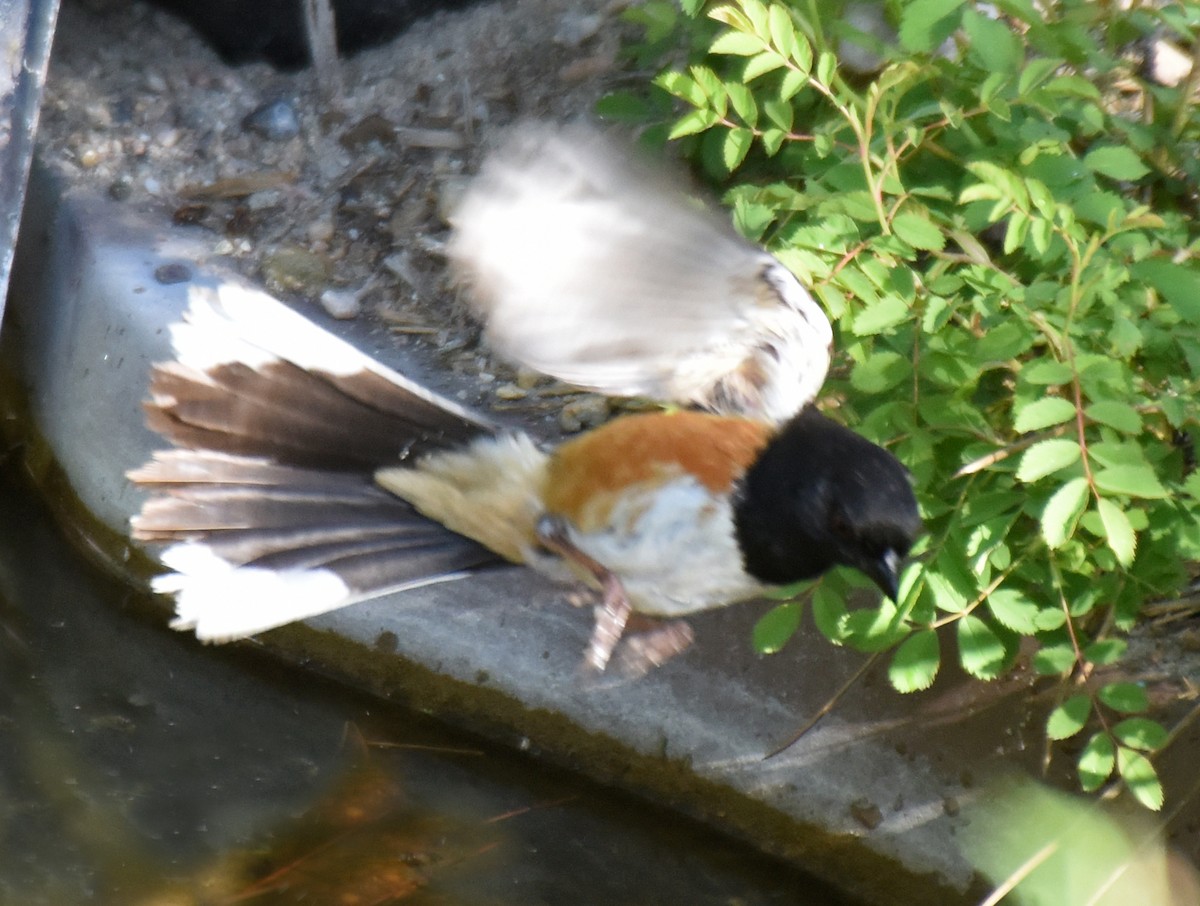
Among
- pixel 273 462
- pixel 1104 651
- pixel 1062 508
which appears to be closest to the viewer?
pixel 1062 508

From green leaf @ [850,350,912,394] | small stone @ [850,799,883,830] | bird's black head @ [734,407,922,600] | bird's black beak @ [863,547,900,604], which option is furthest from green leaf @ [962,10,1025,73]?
small stone @ [850,799,883,830]

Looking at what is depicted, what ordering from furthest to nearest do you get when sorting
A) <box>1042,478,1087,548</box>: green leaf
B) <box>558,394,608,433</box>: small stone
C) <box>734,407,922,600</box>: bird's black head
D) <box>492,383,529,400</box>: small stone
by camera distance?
<box>492,383,529,400</box>: small stone
<box>558,394,608,433</box>: small stone
<box>734,407,922,600</box>: bird's black head
<box>1042,478,1087,548</box>: green leaf

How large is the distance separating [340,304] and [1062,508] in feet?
7.59

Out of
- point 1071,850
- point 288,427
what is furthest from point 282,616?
point 1071,850

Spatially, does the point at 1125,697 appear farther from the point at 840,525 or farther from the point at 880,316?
the point at 880,316

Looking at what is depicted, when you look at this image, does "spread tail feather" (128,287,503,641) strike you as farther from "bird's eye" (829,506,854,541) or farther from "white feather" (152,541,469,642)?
"bird's eye" (829,506,854,541)

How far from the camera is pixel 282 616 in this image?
2.46 metres

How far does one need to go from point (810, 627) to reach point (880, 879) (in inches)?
21.7

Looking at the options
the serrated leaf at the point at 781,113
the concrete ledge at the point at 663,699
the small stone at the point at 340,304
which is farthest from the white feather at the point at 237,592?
the small stone at the point at 340,304

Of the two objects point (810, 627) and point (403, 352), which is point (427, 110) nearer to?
point (403, 352)

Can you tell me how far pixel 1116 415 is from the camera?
2014 mm

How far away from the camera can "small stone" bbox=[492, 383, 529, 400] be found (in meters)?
3.58

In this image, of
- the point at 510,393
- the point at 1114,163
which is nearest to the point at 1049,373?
the point at 1114,163

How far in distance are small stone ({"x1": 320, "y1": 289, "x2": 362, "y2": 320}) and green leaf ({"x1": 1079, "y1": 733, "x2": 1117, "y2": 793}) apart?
226 centimetres
